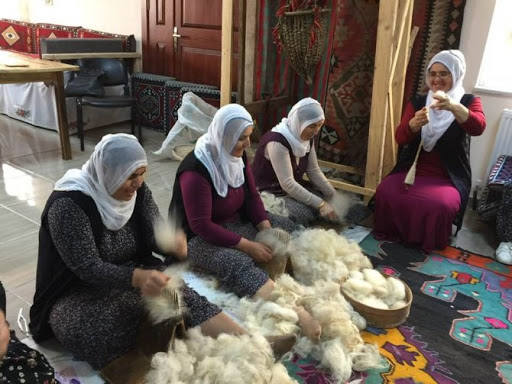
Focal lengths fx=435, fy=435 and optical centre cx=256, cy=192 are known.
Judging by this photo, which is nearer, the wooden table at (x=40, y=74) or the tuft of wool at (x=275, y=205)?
the tuft of wool at (x=275, y=205)

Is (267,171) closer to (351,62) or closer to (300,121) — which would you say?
(300,121)

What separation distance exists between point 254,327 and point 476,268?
4.93ft

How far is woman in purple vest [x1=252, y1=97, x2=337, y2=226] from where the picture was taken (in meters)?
2.52

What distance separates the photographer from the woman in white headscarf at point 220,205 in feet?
6.33

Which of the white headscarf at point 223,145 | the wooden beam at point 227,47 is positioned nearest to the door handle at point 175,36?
the wooden beam at point 227,47

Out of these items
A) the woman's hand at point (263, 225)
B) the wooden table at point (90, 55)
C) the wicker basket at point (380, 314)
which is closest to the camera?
the wicker basket at point (380, 314)

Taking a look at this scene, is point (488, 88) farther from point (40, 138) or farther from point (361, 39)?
point (40, 138)

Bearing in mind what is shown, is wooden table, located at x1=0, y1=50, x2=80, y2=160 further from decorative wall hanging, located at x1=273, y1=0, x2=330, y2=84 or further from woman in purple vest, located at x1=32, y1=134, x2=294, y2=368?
woman in purple vest, located at x1=32, y1=134, x2=294, y2=368

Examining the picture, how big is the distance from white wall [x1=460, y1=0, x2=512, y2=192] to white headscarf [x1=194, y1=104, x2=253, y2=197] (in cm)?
200

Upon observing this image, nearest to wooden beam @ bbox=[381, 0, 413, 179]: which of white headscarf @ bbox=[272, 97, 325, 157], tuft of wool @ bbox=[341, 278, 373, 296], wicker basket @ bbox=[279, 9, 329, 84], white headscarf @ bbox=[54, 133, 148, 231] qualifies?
wicker basket @ bbox=[279, 9, 329, 84]

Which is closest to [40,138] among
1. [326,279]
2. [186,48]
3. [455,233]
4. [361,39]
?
[186,48]

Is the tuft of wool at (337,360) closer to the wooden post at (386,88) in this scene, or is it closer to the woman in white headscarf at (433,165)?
the woman in white headscarf at (433,165)

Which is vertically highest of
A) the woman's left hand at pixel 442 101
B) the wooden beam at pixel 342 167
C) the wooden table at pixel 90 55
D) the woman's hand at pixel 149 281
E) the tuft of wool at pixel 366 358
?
the woman's left hand at pixel 442 101

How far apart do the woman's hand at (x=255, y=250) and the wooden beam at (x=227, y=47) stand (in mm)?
1662
